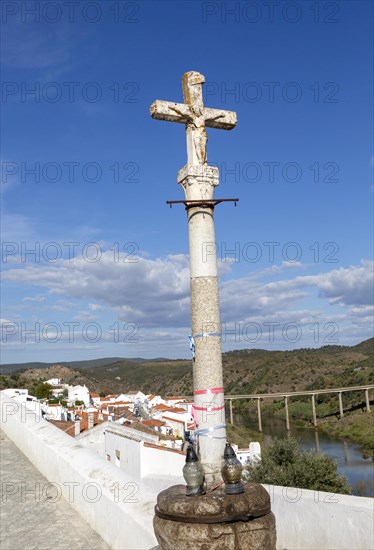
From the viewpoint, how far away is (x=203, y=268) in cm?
477

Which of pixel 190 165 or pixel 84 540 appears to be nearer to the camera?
pixel 190 165

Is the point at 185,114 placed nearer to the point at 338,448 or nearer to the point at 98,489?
the point at 98,489

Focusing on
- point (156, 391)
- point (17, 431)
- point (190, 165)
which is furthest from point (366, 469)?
point (156, 391)

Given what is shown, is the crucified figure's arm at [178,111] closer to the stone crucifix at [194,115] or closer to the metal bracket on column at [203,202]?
the stone crucifix at [194,115]

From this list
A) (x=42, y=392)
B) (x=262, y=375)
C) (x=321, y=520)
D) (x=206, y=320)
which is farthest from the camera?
(x=262, y=375)

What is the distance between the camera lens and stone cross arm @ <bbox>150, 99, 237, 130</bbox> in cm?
494

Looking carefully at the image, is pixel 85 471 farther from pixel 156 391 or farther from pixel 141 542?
pixel 156 391

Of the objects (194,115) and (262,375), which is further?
(262,375)

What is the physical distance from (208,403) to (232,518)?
1.03 metres

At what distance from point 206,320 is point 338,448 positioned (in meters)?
43.8

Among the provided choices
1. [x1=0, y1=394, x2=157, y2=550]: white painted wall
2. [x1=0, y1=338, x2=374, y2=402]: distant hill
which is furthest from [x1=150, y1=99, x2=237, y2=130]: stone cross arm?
[x1=0, y1=338, x2=374, y2=402]: distant hill

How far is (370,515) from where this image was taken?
5.90 metres

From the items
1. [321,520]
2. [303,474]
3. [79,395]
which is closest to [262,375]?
[79,395]

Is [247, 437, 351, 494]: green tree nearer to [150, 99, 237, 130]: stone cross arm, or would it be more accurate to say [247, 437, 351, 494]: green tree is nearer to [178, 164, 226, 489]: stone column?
[178, 164, 226, 489]: stone column
